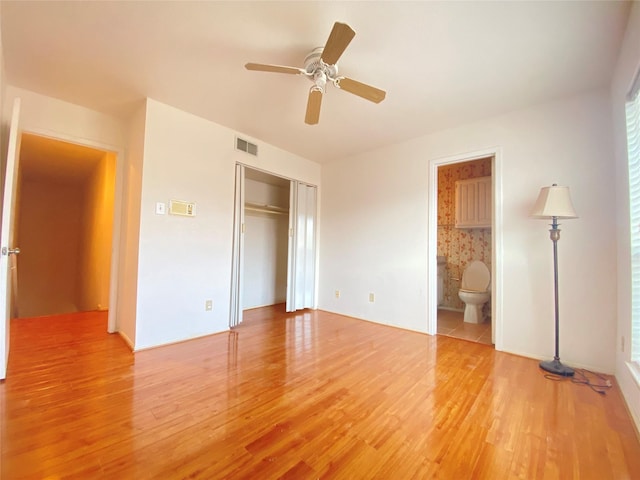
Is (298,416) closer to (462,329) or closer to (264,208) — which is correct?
(462,329)

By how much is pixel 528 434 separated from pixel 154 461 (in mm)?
1947

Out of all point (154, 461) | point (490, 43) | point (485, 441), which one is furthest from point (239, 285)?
point (490, 43)

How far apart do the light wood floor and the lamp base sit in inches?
3.6

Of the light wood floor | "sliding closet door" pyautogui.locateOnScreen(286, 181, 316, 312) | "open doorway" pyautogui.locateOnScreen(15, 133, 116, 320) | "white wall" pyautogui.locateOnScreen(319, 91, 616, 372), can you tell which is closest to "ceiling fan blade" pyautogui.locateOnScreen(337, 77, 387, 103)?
"white wall" pyautogui.locateOnScreen(319, 91, 616, 372)

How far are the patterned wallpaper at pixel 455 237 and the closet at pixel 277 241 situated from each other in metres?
2.28

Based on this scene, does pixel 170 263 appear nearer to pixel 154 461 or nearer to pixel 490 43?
pixel 154 461

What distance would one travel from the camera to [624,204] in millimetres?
1914

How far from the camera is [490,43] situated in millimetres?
1789

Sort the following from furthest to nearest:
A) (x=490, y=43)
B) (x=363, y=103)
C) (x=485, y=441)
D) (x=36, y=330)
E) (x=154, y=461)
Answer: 1. (x=36, y=330)
2. (x=363, y=103)
3. (x=490, y=43)
4. (x=485, y=441)
5. (x=154, y=461)

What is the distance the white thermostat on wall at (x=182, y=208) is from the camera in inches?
108

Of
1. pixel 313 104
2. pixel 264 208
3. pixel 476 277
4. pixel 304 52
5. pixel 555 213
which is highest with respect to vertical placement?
pixel 304 52

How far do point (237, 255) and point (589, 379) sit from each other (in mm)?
3591

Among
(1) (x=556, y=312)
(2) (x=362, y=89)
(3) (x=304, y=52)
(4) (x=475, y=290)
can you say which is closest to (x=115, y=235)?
(3) (x=304, y=52)

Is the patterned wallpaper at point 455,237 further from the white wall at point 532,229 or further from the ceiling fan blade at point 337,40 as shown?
the ceiling fan blade at point 337,40
